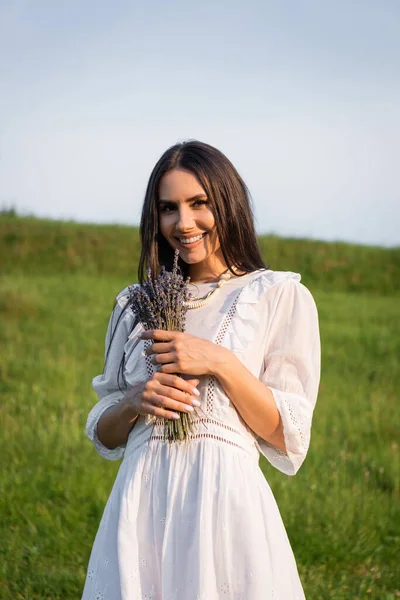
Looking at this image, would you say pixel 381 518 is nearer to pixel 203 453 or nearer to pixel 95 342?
pixel 203 453

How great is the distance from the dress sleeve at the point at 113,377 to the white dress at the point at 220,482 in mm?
48

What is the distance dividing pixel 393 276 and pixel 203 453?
19494mm

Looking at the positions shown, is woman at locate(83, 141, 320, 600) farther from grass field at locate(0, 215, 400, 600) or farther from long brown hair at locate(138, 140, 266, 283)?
grass field at locate(0, 215, 400, 600)

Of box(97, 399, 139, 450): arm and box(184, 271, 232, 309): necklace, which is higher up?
box(184, 271, 232, 309): necklace

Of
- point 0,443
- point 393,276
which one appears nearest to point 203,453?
point 0,443

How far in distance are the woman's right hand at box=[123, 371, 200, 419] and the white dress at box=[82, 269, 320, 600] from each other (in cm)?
11

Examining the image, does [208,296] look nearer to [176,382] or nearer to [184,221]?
[184,221]

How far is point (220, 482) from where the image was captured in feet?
7.33

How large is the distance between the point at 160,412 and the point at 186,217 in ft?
2.13

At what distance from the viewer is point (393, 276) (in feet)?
69.2

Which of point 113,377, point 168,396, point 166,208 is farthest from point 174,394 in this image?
point 166,208

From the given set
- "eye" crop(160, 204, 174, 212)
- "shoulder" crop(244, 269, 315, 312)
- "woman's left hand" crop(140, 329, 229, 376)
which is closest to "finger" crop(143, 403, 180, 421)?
"woman's left hand" crop(140, 329, 229, 376)

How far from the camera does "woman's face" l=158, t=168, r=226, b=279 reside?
254cm

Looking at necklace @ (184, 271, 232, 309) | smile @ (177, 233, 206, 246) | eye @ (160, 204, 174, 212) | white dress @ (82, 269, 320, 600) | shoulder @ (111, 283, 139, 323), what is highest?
eye @ (160, 204, 174, 212)
